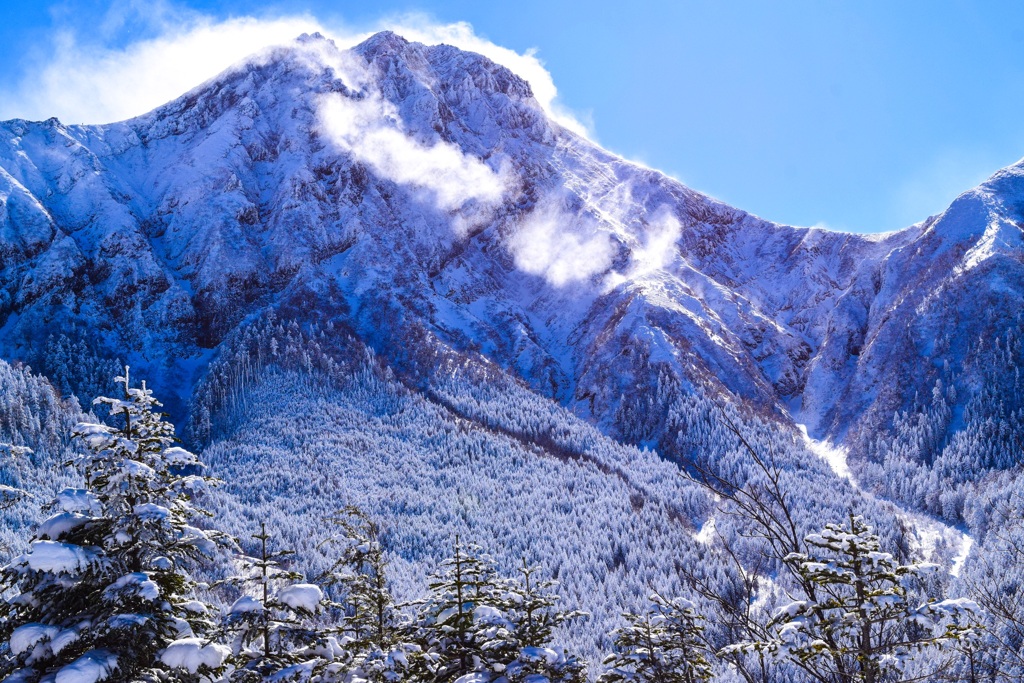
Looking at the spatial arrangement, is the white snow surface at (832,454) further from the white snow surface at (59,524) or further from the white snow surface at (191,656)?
the white snow surface at (59,524)

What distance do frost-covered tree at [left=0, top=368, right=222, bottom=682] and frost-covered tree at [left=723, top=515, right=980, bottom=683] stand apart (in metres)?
9.63

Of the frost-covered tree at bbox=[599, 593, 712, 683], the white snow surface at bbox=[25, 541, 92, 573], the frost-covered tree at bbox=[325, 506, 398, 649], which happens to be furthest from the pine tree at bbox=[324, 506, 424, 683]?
the white snow surface at bbox=[25, 541, 92, 573]

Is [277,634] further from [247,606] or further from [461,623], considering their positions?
[461,623]

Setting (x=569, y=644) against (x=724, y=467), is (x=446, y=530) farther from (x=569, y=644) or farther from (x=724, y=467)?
(x=724, y=467)

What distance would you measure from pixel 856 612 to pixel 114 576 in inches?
495

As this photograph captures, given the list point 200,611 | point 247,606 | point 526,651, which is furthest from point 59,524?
point 526,651

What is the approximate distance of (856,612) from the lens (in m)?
8.36

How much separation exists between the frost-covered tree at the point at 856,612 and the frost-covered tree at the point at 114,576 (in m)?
9.63

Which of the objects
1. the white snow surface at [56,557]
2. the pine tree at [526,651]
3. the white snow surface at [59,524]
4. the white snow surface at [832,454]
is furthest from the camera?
the white snow surface at [832,454]

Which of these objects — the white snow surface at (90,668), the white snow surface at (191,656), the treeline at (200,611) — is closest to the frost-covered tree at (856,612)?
the treeline at (200,611)

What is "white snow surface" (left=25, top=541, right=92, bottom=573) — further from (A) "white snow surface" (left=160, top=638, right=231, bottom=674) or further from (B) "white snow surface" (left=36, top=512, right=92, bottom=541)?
(A) "white snow surface" (left=160, top=638, right=231, bottom=674)

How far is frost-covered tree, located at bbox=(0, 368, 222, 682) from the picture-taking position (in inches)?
428

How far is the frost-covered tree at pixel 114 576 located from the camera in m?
10.9


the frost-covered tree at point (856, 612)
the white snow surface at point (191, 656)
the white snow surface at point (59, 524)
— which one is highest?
the white snow surface at point (59, 524)
